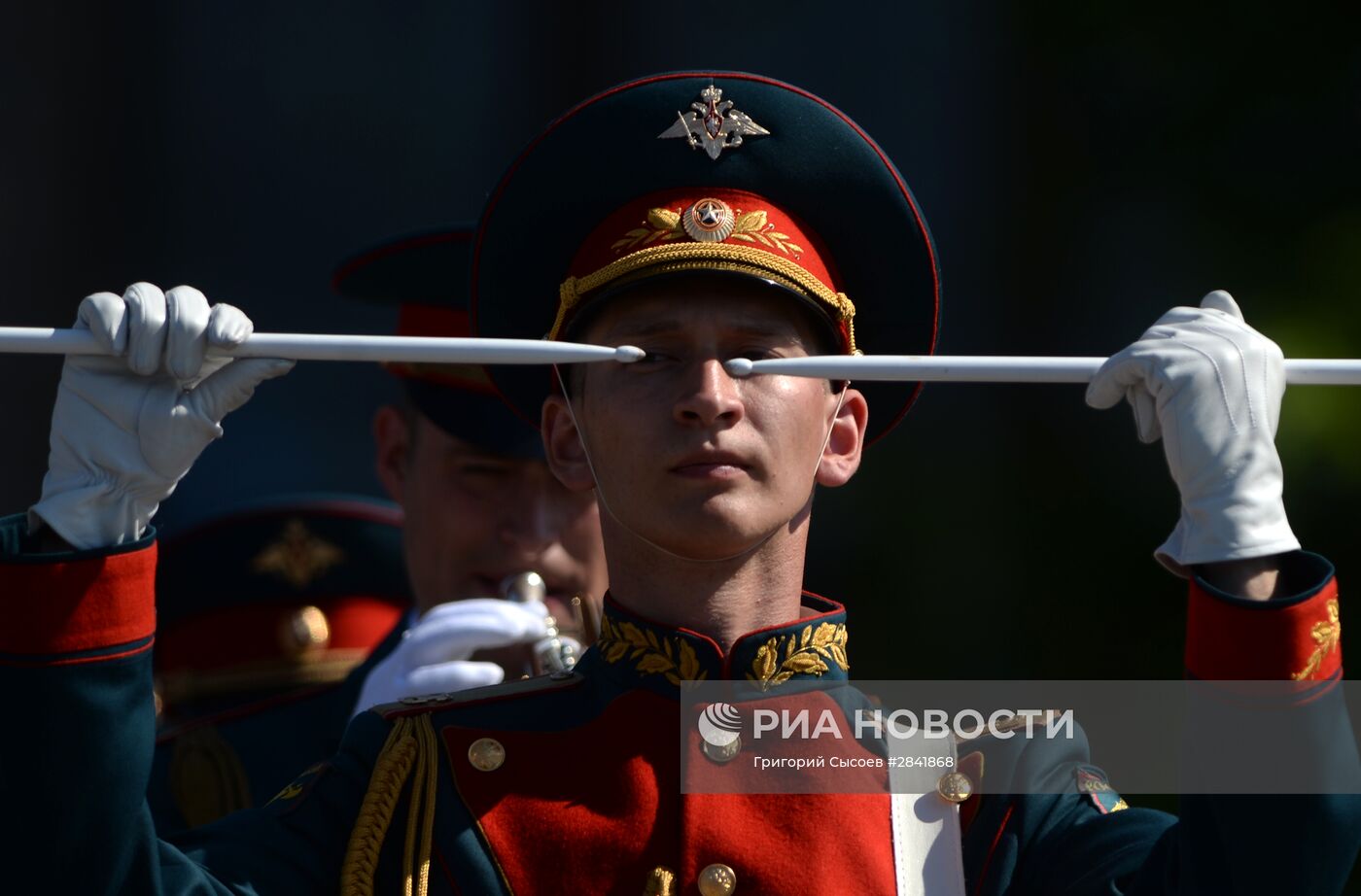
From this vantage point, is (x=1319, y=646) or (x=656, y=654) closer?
(x=1319, y=646)

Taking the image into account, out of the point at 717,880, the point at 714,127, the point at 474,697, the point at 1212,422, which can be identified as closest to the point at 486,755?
the point at 474,697

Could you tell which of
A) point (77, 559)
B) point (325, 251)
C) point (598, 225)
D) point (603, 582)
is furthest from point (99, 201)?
point (77, 559)

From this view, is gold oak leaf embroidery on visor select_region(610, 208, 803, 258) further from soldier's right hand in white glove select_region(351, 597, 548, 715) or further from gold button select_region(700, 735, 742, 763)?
soldier's right hand in white glove select_region(351, 597, 548, 715)

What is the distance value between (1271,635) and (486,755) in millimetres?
1213

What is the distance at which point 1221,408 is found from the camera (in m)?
4.32

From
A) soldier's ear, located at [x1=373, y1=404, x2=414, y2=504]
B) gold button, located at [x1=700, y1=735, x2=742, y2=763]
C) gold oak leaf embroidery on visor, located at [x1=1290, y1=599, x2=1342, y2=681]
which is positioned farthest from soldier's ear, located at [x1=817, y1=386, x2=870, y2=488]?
soldier's ear, located at [x1=373, y1=404, x2=414, y2=504]

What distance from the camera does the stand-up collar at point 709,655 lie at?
4617 millimetres

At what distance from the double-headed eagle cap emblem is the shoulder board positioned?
90 centimetres

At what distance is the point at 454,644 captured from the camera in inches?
239

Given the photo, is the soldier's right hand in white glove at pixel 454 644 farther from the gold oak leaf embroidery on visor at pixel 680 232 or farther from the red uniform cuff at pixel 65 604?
the red uniform cuff at pixel 65 604

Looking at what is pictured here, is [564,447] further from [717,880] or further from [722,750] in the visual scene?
[717,880]

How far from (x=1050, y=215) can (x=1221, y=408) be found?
12.1 ft

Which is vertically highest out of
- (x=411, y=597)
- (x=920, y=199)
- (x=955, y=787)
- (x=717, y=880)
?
(x=920, y=199)

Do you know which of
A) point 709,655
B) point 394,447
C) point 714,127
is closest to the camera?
point 709,655
